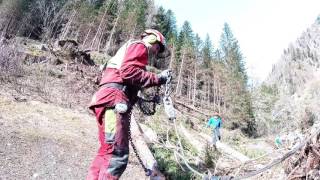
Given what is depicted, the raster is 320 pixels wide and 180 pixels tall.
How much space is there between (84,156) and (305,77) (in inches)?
4049

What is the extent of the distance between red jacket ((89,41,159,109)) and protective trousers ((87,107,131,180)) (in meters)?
0.15

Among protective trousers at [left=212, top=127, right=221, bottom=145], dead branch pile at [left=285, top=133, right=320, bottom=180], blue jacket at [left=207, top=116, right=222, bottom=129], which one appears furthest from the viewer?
blue jacket at [left=207, top=116, right=222, bottom=129]

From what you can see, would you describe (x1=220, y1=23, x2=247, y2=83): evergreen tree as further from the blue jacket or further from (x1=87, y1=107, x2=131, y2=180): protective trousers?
(x1=87, y1=107, x2=131, y2=180): protective trousers

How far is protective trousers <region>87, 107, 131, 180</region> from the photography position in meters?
4.04

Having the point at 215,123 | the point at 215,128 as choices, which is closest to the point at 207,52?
the point at 215,123

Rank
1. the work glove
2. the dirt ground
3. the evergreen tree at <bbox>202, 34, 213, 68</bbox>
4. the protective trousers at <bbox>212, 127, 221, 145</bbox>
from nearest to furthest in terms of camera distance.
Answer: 1. the work glove
2. the dirt ground
3. the protective trousers at <bbox>212, 127, 221, 145</bbox>
4. the evergreen tree at <bbox>202, 34, 213, 68</bbox>

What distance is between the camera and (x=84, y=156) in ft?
28.1

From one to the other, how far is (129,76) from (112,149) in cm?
77

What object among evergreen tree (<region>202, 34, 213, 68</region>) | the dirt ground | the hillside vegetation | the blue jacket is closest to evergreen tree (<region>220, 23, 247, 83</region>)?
the hillside vegetation

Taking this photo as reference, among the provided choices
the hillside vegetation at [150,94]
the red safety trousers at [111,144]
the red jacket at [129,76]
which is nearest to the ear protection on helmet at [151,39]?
the red jacket at [129,76]

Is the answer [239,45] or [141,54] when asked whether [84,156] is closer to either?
[141,54]

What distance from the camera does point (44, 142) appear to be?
8.90 metres

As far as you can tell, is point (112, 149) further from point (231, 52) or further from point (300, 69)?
point (300, 69)

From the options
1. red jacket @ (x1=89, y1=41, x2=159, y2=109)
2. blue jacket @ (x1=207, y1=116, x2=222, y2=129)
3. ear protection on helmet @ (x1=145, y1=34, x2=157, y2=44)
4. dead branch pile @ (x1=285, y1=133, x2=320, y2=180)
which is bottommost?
blue jacket @ (x1=207, y1=116, x2=222, y2=129)
